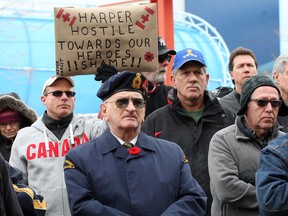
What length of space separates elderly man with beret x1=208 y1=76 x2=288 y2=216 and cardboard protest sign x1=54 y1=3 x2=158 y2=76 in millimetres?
845

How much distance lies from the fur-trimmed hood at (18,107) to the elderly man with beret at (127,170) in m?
2.07

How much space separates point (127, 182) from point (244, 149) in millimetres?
1245

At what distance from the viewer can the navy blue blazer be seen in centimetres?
452

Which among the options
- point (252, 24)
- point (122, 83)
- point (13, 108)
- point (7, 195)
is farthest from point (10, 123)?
point (252, 24)

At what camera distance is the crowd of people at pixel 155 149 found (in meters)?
4.53

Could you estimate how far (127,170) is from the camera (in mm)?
4605

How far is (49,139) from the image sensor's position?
6098 mm

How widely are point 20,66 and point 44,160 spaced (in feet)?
25.4

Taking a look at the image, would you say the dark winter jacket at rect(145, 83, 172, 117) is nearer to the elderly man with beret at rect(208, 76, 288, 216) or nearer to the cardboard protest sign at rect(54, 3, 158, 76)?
the cardboard protest sign at rect(54, 3, 158, 76)

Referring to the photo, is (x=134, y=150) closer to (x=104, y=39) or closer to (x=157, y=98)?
(x=104, y=39)

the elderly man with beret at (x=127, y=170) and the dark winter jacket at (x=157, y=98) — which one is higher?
the dark winter jacket at (x=157, y=98)

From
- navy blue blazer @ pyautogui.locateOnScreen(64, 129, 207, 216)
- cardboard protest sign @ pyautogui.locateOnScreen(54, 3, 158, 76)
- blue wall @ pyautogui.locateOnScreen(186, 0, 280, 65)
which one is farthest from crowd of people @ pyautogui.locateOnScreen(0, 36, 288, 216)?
blue wall @ pyautogui.locateOnScreen(186, 0, 280, 65)

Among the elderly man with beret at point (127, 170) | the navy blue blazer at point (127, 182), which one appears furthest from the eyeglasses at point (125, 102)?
the navy blue blazer at point (127, 182)

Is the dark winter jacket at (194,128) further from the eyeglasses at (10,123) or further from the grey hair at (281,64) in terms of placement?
the eyeglasses at (10,123)
